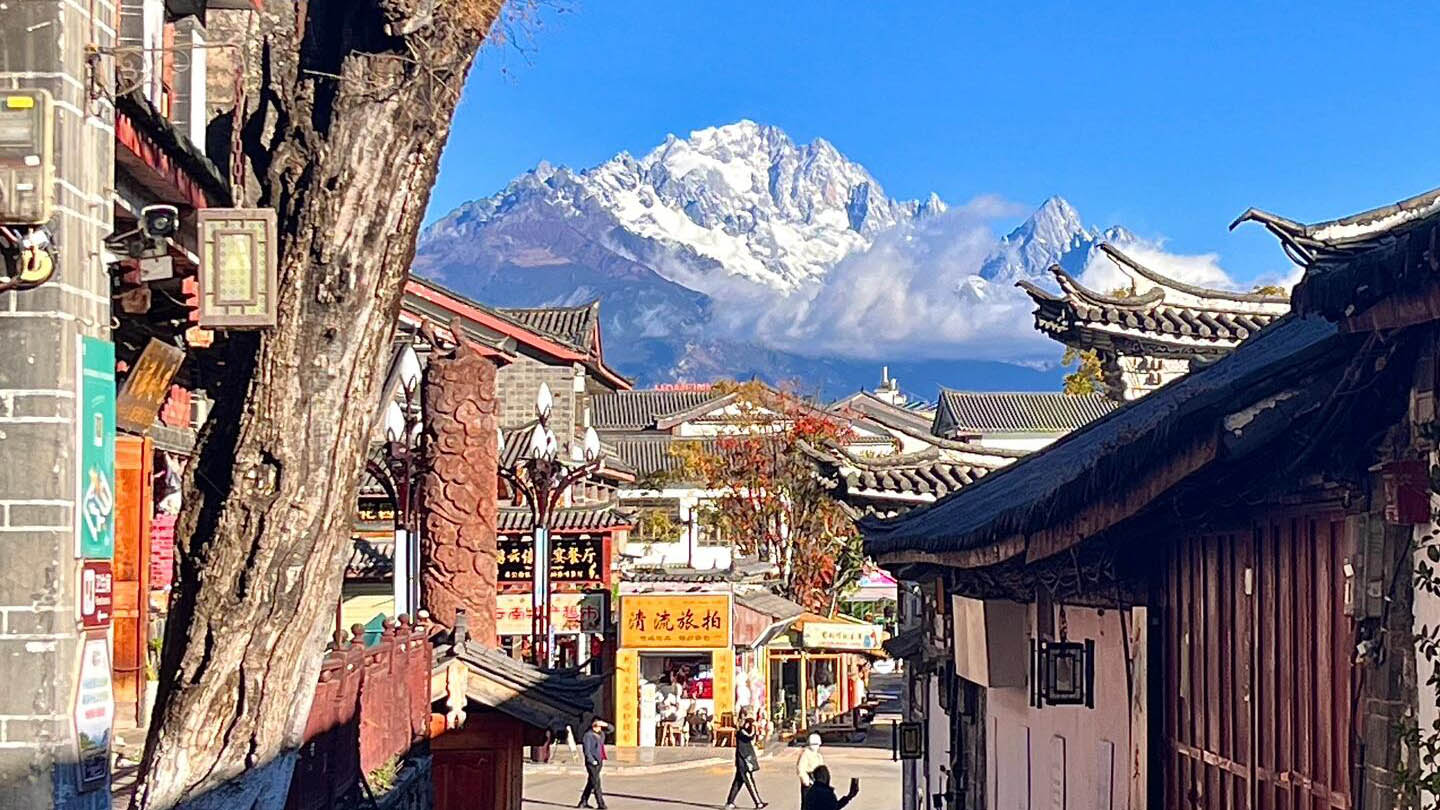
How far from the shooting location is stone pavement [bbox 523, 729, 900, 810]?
32094 millimetres

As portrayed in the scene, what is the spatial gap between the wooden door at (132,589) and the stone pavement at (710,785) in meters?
17.4

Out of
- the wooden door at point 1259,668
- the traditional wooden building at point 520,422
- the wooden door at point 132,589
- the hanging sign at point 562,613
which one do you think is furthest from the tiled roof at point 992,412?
the wooden door at point 1259,668

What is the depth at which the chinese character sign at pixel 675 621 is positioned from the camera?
39438 millimetres

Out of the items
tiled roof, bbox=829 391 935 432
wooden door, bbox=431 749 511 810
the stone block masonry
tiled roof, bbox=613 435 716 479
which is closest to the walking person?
wooden door, bbox=431 749 511 810

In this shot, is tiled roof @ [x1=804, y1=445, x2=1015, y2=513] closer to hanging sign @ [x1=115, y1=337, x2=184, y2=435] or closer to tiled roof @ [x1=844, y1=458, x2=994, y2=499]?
tiled roof @ [x1=844, y1=458, x2=994, y2=499]

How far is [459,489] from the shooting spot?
1741 cm

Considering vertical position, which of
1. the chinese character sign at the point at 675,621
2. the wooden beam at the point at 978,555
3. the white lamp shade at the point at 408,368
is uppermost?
the white lamp shade at the point at 408,368

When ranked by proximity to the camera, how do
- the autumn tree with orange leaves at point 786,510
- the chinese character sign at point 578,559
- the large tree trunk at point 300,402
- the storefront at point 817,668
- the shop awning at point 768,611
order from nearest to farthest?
1. the large tree trunk at point 300,402
2. the chinese character sign at point 578,559
3. the shop awning at point 768,611
4. the storefront at point 817,668
5. the autumn tree with orange leaves at point 786,510

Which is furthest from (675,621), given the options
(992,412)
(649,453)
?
(992,412)

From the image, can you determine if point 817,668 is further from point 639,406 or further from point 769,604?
point 639,406

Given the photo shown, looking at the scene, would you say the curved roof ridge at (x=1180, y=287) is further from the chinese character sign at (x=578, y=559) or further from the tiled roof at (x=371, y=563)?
the chinese character sign at (x=578, y=559)

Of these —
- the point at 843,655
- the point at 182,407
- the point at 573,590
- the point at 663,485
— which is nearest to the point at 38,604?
the point at 182,407

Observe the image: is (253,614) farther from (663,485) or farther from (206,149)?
(663,485)

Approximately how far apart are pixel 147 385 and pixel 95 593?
3803mm
